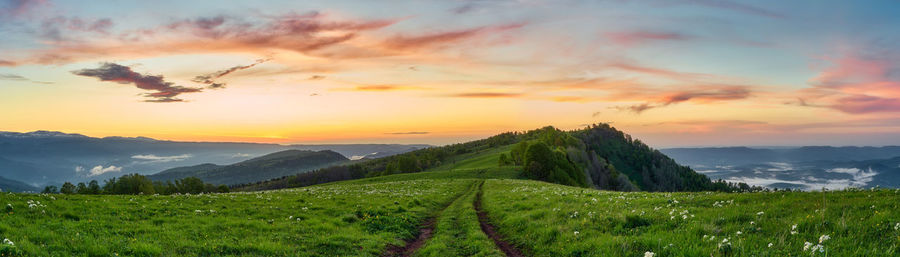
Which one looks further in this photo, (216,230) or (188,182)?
(188,182)

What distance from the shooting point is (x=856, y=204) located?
11133mm

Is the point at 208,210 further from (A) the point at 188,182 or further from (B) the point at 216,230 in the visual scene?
(A) the point at 188,182

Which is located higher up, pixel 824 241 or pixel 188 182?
pixel 824 241

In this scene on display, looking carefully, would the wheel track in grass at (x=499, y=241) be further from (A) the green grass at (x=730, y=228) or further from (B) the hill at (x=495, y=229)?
(A) the green grass at (x=730, y=228)

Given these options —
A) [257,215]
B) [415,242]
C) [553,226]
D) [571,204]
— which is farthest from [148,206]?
[571,204]

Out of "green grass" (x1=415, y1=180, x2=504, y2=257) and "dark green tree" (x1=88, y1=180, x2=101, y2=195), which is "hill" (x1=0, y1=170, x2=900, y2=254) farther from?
"dark green tree" (x1=88, y1=180, x2=101, y2=195)

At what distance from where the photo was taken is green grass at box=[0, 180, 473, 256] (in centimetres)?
1167

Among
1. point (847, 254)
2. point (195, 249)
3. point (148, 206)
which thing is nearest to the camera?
point (847, 254)

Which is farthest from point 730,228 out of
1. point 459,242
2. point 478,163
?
point 478,163

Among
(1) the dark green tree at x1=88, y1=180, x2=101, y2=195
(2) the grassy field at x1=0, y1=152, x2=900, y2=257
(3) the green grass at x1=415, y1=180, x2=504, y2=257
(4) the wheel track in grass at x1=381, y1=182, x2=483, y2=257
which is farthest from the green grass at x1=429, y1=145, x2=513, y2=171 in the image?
(2) the grassy field at x1=0, y1=152, x2=900, y2=257

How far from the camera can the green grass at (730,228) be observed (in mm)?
8773

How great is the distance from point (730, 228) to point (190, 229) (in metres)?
19.3

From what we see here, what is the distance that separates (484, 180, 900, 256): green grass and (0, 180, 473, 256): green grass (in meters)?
7.07

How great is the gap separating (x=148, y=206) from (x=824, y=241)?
27403 millimetres
